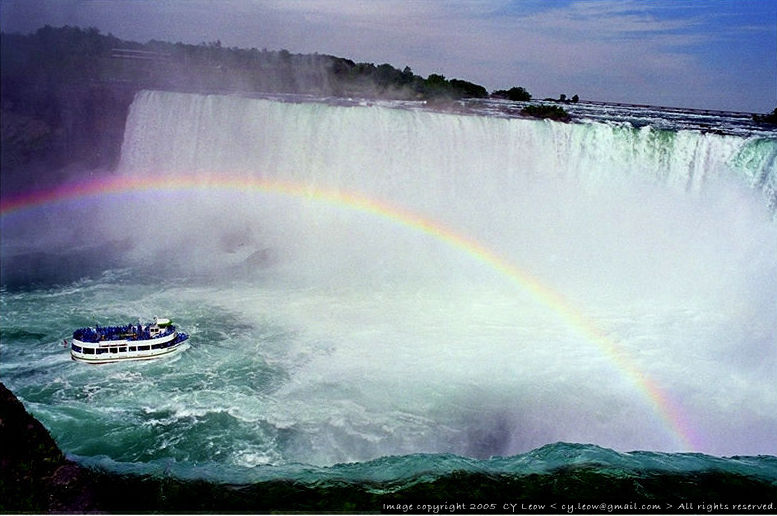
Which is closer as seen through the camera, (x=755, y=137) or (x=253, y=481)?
(x=253, y=481)

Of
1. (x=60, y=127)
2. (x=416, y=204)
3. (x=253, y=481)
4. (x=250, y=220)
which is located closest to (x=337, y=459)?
(x=253, y=481)

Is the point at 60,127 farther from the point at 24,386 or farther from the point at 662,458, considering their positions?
the point at 662,458

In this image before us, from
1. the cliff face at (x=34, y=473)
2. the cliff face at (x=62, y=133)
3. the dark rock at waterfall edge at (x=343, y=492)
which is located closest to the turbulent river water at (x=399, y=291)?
the dark rock at waterfall edge at (x=343, y=492)

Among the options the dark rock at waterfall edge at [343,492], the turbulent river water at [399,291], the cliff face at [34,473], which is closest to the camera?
the cliff face at [34,473]

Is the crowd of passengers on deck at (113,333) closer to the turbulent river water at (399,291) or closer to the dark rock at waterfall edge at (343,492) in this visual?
the turbulent river water at (399,291)

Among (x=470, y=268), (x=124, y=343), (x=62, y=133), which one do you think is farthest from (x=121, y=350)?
(x=62, y=133)

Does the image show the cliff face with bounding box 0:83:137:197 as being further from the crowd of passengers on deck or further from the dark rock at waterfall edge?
the dark rock at waterfall edge

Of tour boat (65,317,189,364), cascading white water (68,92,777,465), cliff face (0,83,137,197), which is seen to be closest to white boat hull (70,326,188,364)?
tour boat (65,317,189,364)
